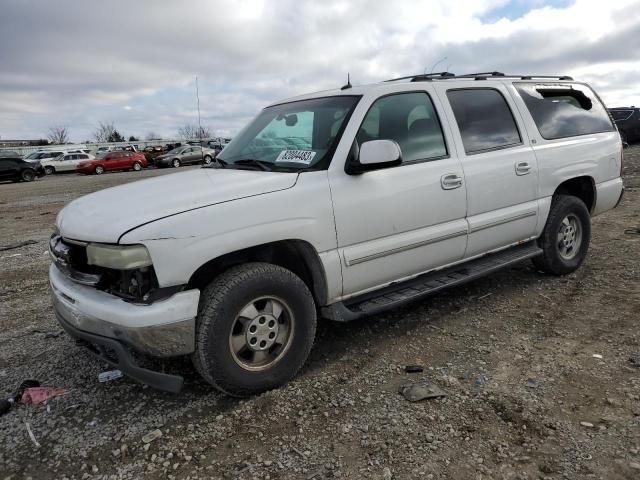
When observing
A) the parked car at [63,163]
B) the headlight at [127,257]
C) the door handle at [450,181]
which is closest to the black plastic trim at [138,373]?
the headlight at [127,257]

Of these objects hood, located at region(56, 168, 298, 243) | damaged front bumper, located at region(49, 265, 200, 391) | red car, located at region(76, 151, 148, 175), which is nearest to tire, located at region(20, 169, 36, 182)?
red car, located at region(76, 151, 148, 175)

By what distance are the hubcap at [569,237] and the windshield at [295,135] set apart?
259 cm

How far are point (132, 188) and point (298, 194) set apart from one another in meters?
1.18

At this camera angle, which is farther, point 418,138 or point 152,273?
point 418,138

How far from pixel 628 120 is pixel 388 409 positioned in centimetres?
2036

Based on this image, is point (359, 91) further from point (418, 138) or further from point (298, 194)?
point (298, 194)

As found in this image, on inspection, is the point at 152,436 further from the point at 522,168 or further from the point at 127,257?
the point at 522,168

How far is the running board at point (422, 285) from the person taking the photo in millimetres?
3332

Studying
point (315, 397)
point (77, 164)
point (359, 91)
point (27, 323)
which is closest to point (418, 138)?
point (359, 91)

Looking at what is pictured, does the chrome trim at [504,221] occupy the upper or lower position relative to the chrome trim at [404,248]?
upper

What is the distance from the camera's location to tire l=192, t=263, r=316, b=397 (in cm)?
276

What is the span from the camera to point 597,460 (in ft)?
7.71

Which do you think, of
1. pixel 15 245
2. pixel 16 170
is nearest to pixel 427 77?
pixel 15 245

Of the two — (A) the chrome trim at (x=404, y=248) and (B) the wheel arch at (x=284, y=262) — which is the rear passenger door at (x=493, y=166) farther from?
(B) the wheel arch at (x=284, y=262)
